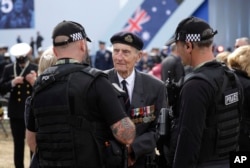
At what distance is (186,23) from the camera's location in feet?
10.8

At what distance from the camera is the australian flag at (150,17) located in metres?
26.8

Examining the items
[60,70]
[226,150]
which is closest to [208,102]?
[226,150]

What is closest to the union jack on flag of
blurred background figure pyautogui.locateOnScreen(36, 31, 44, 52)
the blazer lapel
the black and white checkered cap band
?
blurred background figure pyautogui.locateOnScreen(36, 31, 44, 52)

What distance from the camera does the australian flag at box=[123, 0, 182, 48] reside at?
26750 millimetres

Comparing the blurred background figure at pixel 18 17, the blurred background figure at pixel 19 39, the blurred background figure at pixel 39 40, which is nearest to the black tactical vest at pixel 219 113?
the blurred background figure at pixel 39 40

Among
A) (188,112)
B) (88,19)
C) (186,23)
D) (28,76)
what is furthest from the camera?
(88,19)

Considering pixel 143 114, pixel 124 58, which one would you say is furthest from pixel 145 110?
pixel 124 58

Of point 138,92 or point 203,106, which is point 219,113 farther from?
point 138,92

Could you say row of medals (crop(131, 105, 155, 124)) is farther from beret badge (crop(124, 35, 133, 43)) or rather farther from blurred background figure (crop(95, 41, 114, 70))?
blurred background figure (crop(95, 41, 114, 70))

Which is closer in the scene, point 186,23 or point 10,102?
point 186,23

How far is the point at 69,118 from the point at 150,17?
2424 centimetres

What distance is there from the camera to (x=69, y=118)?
10.1 ft

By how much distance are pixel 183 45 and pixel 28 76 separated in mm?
3892

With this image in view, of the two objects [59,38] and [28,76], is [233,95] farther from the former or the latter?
[28,76]
